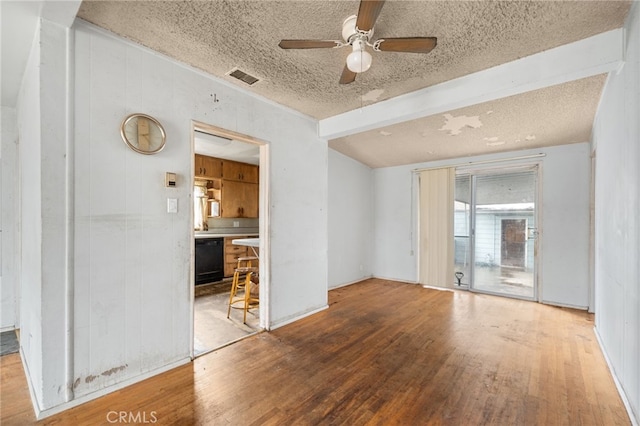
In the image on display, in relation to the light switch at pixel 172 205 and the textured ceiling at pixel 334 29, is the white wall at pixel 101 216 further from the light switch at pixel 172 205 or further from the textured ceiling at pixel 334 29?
the textured ceiling at pixel 334 29

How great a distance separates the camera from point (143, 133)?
2.14 metres

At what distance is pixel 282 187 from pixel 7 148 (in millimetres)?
3002

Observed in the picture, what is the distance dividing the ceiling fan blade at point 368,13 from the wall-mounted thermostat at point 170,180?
1.74 m

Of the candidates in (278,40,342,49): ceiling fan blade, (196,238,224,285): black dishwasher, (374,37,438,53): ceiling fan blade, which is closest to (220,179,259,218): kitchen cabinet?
(196,238,224,285): black dishwasher

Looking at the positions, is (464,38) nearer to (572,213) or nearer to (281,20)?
(281,20)

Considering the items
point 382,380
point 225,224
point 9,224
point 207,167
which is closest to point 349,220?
point 225,224

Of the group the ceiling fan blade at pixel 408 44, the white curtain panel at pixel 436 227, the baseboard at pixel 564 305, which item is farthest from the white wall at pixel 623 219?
the white curtain panel at pixel 436 227

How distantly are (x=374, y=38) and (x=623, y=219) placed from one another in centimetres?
215

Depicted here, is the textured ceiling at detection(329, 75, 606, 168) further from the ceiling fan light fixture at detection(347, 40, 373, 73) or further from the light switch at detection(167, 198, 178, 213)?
the light switch at detection(167, 198, 178, 213)

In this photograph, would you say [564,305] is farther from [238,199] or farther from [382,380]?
[238,199]

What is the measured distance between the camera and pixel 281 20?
6.07 feet

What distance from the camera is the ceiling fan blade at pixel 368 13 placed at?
143 cm

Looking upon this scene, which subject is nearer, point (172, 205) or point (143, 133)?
point (143, 133)

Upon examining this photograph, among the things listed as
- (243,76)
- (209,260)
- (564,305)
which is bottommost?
(564,305)
